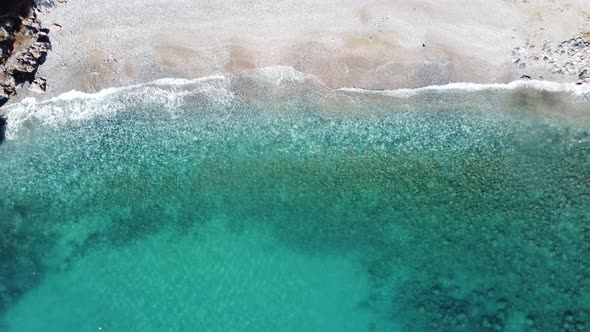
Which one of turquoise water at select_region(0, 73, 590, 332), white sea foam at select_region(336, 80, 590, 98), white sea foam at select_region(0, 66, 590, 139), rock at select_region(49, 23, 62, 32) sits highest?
rock at select_region(49, 23, 62, 32)

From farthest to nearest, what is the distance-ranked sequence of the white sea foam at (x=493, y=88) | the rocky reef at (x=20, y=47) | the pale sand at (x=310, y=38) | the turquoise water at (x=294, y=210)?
the rocky reef at (x=20, y=47) < the pale sand at (x=310, y=38) < the white sea foam at (x=493, y=88) < the turquoise water at (x=294, y=210)

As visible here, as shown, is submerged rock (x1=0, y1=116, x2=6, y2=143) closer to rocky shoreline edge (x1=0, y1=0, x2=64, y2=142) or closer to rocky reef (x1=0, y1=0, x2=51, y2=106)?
rocky shoreline edge (x1=0, y1=0, x2=64, y2=142)

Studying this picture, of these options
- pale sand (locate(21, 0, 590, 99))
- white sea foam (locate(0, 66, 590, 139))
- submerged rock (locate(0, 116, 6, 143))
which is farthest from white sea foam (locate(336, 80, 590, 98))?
submerged rock (locate(0, 116, 6, 143))

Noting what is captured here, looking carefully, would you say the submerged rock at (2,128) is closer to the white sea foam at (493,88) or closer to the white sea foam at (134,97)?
the white sea foam at (134,97)

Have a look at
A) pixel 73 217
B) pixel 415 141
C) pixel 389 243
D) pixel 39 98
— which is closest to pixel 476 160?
pixel 415 141

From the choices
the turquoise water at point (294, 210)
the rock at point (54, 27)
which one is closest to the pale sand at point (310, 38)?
the rock at point (54, 27)

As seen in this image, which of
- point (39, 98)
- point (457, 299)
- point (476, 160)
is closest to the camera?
point (457, 299)

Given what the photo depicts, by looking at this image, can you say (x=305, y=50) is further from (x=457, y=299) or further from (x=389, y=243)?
(x=457, y=299)

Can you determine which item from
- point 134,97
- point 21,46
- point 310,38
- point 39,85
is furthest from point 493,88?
point 21,46
